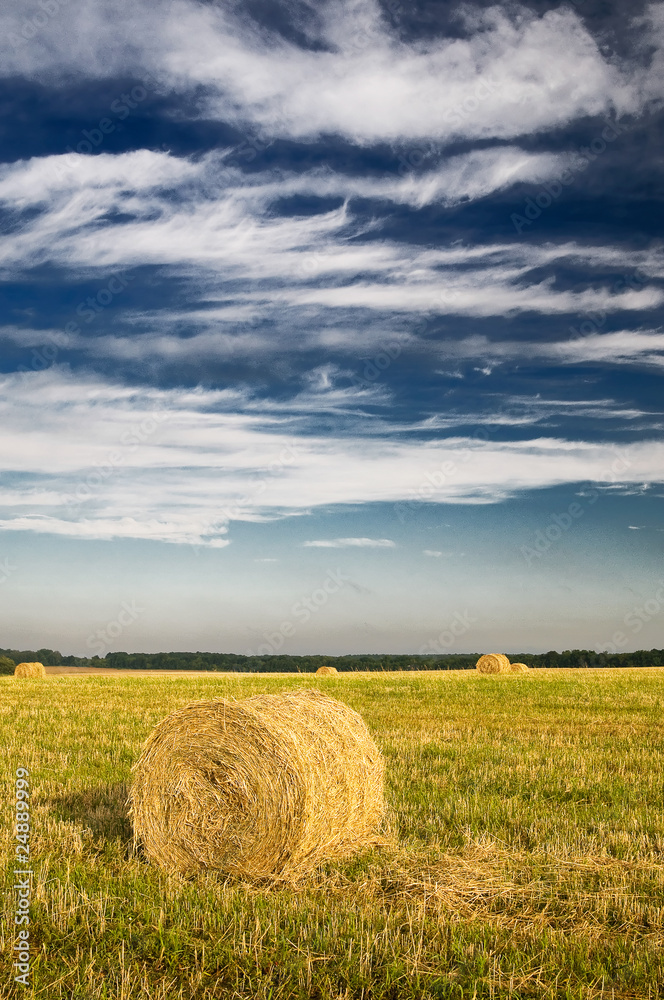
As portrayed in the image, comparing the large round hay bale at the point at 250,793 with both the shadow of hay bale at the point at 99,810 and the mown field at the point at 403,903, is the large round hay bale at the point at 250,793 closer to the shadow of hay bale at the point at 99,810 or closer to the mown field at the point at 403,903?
the mown field at the point at 403,903

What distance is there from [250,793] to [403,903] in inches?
80.1

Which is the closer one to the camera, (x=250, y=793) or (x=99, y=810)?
(x=250, y=793)

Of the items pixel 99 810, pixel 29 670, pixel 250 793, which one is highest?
pixel 250 793

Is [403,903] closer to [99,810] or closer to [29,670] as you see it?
[99,810]

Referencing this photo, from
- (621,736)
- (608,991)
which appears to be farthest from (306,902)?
(621,736)

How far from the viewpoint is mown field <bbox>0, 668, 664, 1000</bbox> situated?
552 cm

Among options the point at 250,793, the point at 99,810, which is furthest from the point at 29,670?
the point at 250,793

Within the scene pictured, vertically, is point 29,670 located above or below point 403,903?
below

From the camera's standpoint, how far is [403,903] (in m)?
6.79

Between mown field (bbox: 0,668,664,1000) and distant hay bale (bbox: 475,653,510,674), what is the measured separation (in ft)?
99.6

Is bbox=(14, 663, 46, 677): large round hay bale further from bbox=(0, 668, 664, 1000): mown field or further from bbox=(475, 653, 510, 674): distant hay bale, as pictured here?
bbox=(0, 668, 664, 1000): mown field

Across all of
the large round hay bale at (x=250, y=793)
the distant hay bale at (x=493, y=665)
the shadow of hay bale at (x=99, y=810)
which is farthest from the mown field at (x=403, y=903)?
the distant hay bale at (x=493, y=665)

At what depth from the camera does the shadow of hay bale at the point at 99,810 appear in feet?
29.7

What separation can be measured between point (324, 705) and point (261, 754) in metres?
1.60
